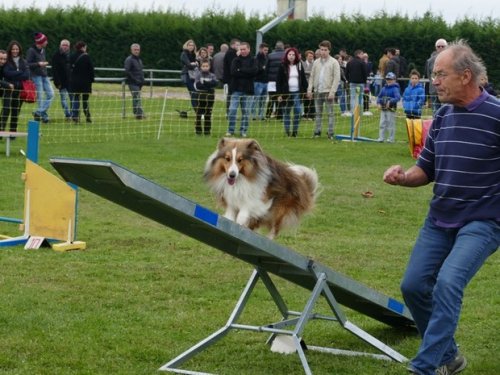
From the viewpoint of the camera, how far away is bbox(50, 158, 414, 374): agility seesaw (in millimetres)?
4766

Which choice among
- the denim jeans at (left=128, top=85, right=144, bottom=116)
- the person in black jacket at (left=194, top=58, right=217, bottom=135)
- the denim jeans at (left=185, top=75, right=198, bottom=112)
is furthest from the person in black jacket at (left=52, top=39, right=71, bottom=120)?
the person in black jacket at (left=194, top=58, right=217, bottom=135)

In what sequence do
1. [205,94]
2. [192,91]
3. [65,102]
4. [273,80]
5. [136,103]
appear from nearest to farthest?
[205,94] → [192,91] → [65,102] → [273,80] → [136,103]

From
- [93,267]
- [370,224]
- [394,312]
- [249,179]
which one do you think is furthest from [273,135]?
[394,312]

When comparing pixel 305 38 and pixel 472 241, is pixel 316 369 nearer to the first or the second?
pixel 472 241

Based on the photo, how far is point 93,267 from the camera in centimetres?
863

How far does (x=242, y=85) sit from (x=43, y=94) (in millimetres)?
5019

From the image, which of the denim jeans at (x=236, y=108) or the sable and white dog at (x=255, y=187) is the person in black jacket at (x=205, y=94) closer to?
the denim jeans at (x=236, y=108)

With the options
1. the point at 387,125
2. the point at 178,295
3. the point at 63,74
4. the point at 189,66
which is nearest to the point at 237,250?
the point at 178,295

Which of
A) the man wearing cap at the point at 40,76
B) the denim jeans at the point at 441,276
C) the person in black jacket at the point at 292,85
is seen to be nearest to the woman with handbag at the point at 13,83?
the man wearing cap at the point at 40,76

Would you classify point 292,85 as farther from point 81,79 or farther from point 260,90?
point 81,79

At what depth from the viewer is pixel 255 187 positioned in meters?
10.1

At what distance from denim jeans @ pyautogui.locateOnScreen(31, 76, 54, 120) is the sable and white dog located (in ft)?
40.4

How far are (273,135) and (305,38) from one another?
18.5 metres

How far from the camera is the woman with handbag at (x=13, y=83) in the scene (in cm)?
1888
